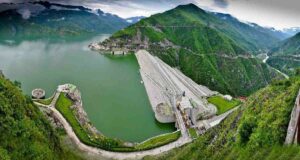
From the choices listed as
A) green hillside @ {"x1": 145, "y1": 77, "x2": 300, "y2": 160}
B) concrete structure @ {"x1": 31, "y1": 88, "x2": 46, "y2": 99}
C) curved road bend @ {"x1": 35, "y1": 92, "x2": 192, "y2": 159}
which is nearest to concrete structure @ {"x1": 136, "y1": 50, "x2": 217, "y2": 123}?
curved road bend @ {"x1": 35, "y1": 92, "x2": 192, "y2": 159}

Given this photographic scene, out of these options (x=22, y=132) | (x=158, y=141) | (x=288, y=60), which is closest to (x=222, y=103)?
(x=158, y=141)

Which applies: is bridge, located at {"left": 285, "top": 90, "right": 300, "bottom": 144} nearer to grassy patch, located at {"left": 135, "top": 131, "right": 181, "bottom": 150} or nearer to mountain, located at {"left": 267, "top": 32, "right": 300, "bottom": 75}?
grassy patch, located at {"left": 135, "top": 131, "right": 181, "bottom": 150}

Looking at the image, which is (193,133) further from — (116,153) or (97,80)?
(97,80)

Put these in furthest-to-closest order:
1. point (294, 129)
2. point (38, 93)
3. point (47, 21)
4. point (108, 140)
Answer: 1. point (47, 21)
2. point (38, 93)
3. point (108, 140)
4. point (294, 129)

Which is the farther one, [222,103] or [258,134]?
[222,103]

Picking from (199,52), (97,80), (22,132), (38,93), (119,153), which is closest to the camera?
(22,132)

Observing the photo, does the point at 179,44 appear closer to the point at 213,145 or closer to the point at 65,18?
the point at 213,145

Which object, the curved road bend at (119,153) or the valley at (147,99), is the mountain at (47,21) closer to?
the valley at (147,99)
